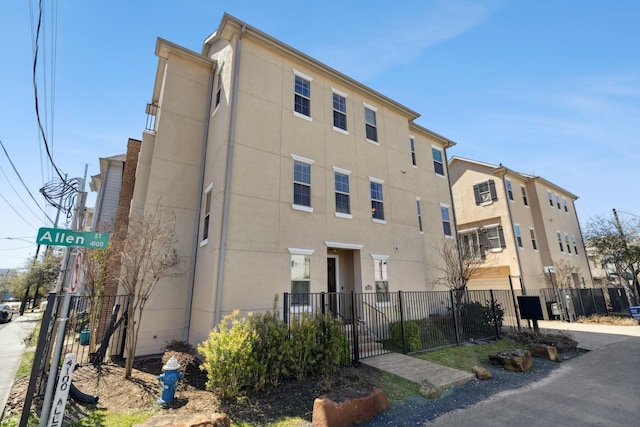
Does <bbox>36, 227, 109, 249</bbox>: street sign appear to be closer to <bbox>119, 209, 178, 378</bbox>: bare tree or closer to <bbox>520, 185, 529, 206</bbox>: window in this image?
<bbox>119, 209, 178, 378</bbox>: bare tree

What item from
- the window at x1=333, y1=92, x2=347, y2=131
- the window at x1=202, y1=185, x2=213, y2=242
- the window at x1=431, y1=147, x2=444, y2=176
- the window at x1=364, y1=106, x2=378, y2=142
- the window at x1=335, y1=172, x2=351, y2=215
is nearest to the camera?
the window at x1=202, y1=185, x2=213, y2=242

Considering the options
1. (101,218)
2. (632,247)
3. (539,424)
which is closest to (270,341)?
(539,424)

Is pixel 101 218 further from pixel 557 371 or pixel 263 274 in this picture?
pixel 557 371

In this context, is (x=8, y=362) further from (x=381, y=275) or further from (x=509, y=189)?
(x=509, y=189)

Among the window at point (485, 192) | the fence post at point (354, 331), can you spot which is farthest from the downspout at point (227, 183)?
the window at point (485, 192)

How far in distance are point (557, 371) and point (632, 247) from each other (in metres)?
26.0

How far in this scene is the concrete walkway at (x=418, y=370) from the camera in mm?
Result: 7270

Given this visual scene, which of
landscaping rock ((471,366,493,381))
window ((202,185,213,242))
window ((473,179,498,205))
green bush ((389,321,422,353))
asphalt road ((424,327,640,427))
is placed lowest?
asphalt road ((424,327,640,427))

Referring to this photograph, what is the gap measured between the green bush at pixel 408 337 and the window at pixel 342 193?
4.88m

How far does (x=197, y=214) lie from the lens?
11781 mm

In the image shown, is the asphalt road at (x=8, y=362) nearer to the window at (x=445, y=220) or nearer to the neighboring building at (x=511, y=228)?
the window at (x=445, y=220)

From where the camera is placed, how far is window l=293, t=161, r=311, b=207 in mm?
11531

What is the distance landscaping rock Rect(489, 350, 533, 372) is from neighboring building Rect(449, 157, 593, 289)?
1269cm

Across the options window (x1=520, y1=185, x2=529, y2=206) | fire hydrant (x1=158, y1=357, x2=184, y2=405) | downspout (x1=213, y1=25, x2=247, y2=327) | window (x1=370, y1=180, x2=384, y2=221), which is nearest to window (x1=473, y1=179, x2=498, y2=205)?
window (x1=520, y1=185, x2=529, y2=206)
